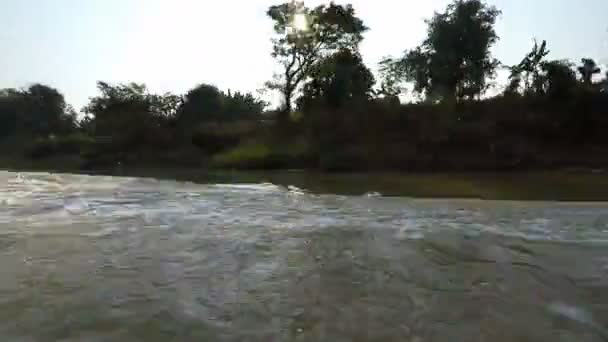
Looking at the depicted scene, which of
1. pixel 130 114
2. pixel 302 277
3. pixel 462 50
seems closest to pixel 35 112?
pixel 130 114

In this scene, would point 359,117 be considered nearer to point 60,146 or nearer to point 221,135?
point 221,135

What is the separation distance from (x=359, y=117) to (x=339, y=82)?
13.1 ft

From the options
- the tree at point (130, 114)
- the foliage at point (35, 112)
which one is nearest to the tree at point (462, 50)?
→ the tree at point (130, 114)

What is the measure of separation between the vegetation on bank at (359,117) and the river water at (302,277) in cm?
1835

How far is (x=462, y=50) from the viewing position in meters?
33.1

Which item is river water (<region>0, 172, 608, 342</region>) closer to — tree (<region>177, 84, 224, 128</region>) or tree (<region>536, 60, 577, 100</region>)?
tree (<region>536, 60, 577, 100</region>)

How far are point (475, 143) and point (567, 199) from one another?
Answer: 46.5 feet

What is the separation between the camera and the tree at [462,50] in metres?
32.7

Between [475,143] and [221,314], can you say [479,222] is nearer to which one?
[221,314]

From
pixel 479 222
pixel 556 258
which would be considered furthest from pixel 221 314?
pixel 479 222

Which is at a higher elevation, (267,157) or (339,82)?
(339,82)

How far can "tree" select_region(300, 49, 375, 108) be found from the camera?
31.8 m

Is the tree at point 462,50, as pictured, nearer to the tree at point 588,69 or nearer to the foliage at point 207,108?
the tree at point 588,69

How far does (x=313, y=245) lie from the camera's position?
5.89 metres
